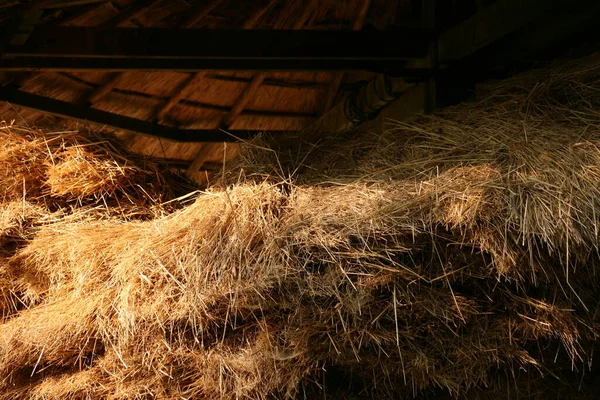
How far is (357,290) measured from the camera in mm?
2230

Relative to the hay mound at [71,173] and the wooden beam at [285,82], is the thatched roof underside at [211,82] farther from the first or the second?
the hay mound at [71,173]

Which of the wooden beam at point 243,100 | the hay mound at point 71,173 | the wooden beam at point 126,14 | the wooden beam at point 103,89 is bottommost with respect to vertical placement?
the wooden beam at point 243,100

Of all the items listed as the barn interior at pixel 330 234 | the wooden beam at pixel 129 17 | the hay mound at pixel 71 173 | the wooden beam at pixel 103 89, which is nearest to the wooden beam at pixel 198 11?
the wooden beam at pixel 129 17

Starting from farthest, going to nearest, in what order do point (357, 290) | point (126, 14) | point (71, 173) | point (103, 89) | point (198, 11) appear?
point (103, 89) < point (198, 11) < point (126, 14) < point (71, 173) < point (357, 290)

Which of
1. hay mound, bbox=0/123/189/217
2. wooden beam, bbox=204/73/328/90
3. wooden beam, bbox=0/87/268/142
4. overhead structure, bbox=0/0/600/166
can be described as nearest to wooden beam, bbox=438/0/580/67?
overhead structure, bbox=0/0/600/166

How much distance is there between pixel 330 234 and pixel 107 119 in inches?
100

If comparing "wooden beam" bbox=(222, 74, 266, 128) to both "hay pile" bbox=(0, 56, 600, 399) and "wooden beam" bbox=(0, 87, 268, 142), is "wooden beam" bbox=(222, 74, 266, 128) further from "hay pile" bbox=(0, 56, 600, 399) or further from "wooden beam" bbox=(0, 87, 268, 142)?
"hay pile" bbox=(0, 56, 600, 399)

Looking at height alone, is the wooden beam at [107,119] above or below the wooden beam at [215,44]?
below

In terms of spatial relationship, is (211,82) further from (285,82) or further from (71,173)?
(71,173)

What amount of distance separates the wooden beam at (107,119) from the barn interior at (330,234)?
47cm

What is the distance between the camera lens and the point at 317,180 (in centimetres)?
289

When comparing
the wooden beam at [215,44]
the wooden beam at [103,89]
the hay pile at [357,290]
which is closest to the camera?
the hay pile at [357,290]

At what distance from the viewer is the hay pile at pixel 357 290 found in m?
2.26

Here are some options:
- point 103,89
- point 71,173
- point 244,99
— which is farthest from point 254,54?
point 244,99
